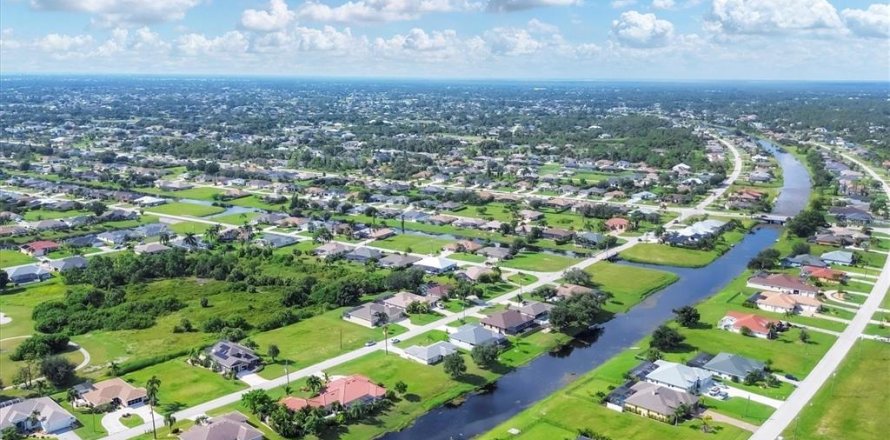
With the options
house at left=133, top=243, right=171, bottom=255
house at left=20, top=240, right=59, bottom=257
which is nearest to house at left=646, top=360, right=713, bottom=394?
house at left=133, top=243, right=171, bottom=255

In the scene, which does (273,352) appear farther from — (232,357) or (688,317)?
(688,317)

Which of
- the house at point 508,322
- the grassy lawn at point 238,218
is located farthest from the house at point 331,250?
the house at point 508,322

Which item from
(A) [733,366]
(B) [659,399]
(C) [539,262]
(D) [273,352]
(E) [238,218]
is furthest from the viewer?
(E) [238,218]

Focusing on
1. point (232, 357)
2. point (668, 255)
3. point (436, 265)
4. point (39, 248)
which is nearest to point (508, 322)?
point (436, 265)

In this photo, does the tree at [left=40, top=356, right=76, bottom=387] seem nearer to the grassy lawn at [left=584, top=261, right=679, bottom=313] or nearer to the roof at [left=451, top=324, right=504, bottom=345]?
the roof at [left=451, top=324, right=504, bottom=345]

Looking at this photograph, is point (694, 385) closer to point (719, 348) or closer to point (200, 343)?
point (719, 348)

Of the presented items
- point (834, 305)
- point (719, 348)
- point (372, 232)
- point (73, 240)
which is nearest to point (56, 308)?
point (73, 240)
